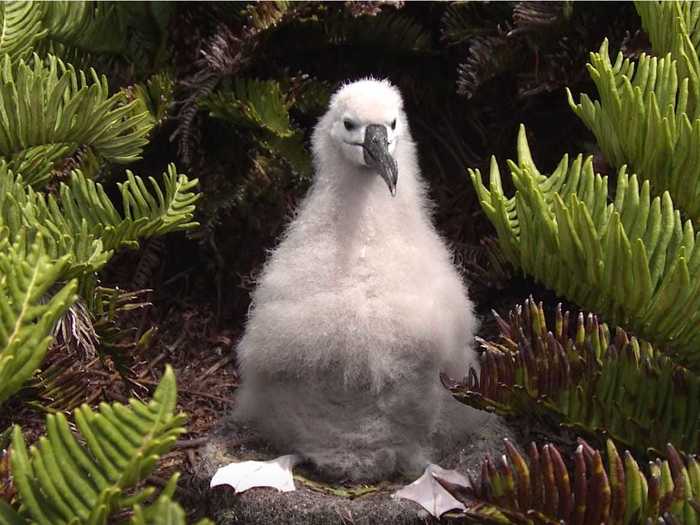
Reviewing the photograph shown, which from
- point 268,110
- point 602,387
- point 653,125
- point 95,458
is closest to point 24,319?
point 95,458

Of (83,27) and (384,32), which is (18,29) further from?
(384,32)

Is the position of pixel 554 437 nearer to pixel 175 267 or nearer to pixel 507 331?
pixel 507 331

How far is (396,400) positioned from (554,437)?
406 millimetres

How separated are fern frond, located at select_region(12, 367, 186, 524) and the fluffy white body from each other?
2.82 feet

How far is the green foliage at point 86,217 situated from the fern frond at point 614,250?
69cm

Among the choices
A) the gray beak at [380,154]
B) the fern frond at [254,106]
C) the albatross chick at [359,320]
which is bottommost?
the albatross chick at [359,320]

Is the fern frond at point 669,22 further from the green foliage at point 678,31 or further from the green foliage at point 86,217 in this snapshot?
the green foliage at point 86,217

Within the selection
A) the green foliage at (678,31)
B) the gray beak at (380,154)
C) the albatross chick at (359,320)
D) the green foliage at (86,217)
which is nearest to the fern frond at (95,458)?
the green foliage at (86,217)

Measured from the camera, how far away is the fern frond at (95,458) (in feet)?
4.18

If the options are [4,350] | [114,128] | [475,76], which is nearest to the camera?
[4,350]

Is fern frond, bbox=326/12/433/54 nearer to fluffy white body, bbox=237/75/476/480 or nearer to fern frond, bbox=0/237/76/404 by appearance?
fluffy white body, bbox=237/75/476/480

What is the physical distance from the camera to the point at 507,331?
1.93 meters

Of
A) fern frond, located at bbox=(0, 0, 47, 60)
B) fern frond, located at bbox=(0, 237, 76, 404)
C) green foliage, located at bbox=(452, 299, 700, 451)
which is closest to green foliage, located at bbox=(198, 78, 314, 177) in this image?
fern frond, located at bbox=(0, 0, 47, 60)

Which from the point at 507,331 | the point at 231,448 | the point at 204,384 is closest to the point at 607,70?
the point at 507,331
